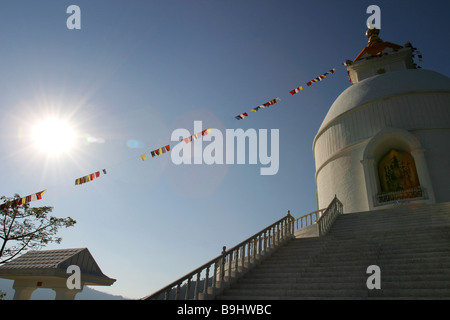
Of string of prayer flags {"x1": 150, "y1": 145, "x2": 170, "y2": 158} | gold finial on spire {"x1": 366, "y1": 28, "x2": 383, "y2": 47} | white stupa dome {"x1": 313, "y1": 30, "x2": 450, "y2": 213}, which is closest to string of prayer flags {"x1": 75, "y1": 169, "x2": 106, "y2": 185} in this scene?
string of prayer flags {"x1": 150, "y1": 145, "x2": 170, "y2": 158}

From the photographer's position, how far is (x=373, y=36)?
89.5 feet

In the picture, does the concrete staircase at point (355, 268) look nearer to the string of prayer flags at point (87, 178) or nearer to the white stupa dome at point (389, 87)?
the string of prayer flags at point (87, 178)

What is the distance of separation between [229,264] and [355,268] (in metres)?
Answer: 3.02

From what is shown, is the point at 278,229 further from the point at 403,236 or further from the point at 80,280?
the point at 80,280

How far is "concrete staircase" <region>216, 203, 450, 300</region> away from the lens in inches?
227

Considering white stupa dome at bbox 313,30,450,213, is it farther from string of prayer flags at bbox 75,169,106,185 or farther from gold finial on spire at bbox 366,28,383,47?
string of prayer flags at bbox 75,169,106,185

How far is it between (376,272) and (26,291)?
34.9 ft

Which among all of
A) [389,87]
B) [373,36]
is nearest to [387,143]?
[389,87]

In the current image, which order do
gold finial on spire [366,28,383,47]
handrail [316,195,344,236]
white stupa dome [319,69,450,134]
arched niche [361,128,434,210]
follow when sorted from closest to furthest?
handrail [316,195,344,236] → arched niche [361,128,434,210] → white stupa dome [319,69,450,134] → gold finial on spire [366,28,383,47]

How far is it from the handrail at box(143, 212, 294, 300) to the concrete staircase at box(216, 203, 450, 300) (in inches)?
10.0

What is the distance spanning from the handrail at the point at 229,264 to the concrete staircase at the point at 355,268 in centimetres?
25

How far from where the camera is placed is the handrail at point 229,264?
6.42 m

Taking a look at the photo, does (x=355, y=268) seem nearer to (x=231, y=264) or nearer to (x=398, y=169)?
(x=231, y=264)

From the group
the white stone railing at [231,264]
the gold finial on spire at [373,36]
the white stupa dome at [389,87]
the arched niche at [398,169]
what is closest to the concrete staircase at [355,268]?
the white stone railing at [231,264]
